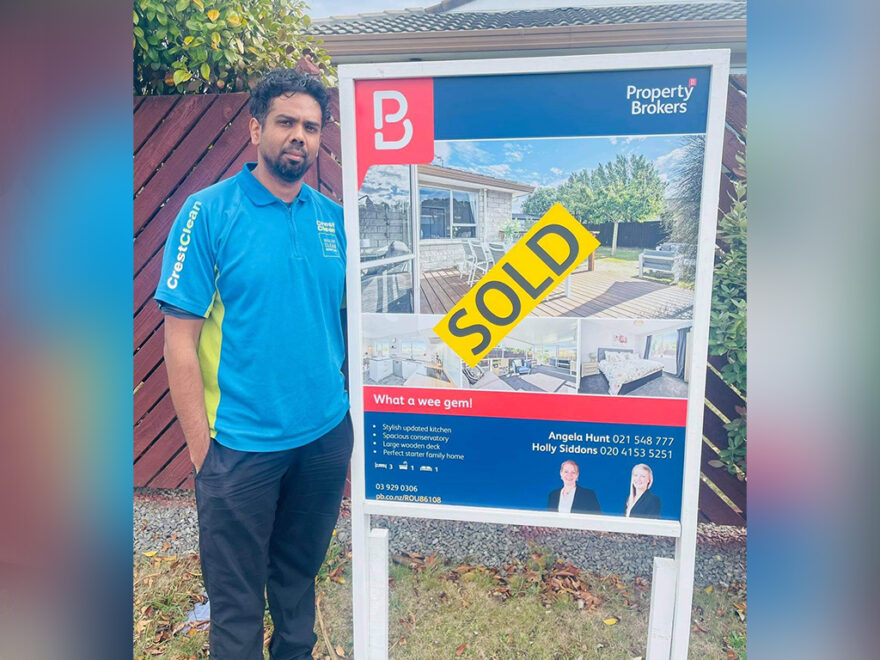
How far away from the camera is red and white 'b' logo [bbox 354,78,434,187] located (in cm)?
169

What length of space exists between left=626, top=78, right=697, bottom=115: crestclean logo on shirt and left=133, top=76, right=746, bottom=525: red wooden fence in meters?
0.88

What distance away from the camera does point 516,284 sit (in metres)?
1.70

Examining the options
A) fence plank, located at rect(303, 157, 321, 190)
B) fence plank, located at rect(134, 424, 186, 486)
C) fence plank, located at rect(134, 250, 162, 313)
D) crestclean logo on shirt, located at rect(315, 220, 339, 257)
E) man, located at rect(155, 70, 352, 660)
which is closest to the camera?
man, located at rect(155, 70, 352, 660)

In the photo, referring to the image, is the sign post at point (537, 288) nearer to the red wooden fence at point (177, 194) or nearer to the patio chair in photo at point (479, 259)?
the patio chair in photo at point (479, 259)

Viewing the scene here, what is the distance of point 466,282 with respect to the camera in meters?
1.73

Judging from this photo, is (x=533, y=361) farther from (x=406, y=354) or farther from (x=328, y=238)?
(x=328, y=238)

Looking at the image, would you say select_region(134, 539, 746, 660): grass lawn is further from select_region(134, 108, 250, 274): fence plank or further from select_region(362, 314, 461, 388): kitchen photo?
select_region(134, 108, 250, 274): fence plank

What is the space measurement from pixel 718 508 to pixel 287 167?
2.28 meters

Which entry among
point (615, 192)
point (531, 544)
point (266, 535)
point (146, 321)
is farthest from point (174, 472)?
point (615, 192)

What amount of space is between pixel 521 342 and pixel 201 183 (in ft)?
5.85

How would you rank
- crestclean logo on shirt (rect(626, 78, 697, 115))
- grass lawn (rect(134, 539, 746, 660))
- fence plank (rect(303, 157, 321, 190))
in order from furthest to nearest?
fence plank (rect(303, 157, 321, 190)) < grass lawn (rect(134, 539, 746, 660)) < crestclean logo on shirt (rect(626, 78, 697, 115))

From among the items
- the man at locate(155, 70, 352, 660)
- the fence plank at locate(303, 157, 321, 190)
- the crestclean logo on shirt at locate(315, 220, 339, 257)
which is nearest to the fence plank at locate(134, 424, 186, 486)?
the man at locate(155, 70, 352, 660)

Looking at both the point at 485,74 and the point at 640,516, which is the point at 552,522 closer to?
the point at 640,516
